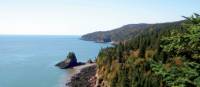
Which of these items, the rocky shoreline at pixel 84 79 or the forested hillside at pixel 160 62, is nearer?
the forested hillside at pixel 160 62

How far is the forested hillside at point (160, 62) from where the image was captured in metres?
12.7

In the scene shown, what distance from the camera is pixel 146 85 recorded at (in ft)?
211

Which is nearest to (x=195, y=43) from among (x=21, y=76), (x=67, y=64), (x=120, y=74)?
(x=120, y=74)

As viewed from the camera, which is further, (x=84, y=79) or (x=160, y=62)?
(x=84, y=79)

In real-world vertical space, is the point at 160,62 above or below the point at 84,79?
Answer: above

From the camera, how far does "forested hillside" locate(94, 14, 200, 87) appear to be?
12.7 m

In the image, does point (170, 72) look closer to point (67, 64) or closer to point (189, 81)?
point (189, 81)

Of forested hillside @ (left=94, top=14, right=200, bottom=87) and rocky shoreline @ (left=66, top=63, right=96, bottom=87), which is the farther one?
rocky shoreline @ (left=66, top=63, right=96, bottom=87)

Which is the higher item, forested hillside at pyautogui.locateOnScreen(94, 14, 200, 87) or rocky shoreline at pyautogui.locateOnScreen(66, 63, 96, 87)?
forested hillside at pyautogui.locateOnScreen(94, 14, 200, 87)

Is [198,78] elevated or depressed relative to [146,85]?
elevated

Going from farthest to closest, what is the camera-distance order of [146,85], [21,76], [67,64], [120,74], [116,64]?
[67,64]
[21,76]
[116,64]
[120,74]
[146,85]

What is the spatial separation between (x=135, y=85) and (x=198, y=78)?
179 feet

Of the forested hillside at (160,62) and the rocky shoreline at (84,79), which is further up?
the forested hillside at (160,62)

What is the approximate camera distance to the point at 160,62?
531 inches
